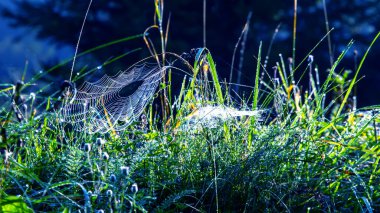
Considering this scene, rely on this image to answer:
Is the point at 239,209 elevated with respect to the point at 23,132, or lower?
lower

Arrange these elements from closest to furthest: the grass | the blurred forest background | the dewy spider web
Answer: the grass < the dewy spider web < the blurred forest background

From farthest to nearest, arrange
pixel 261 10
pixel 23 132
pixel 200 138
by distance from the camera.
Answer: pixel 261 10 → pixel 200 138 → pixel 23 132

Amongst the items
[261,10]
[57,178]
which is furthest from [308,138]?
[261,10]

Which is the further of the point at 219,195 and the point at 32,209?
the point at 219,195

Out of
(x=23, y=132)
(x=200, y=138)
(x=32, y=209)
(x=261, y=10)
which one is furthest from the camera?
(x=261, y=10)

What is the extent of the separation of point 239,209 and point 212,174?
13cm

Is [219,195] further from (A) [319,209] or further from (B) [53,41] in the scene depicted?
(B) [53,41]

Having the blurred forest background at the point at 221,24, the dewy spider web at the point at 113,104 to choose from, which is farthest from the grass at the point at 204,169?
the blurred forest background at the point at 221,24

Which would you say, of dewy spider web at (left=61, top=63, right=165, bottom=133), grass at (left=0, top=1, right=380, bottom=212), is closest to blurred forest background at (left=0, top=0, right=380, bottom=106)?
dewy spider web at (left=61, top=63, right=165, bottom=133)

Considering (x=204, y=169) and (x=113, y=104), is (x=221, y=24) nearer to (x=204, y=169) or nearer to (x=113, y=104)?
(x=113, y=104)

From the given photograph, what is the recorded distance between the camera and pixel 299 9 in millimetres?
14375

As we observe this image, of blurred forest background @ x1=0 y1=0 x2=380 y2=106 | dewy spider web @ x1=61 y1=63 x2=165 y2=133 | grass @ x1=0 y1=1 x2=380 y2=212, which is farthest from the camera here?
blurred forest background @ x1=0 y1=0 x2=380 y2=106

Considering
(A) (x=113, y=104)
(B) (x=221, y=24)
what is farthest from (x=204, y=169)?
(B) (x=221, y=24)

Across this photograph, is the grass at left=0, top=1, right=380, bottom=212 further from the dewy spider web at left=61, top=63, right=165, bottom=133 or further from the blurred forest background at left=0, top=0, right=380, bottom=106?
the blurred forest background at left=0, top=0, right=380, bottom=106
